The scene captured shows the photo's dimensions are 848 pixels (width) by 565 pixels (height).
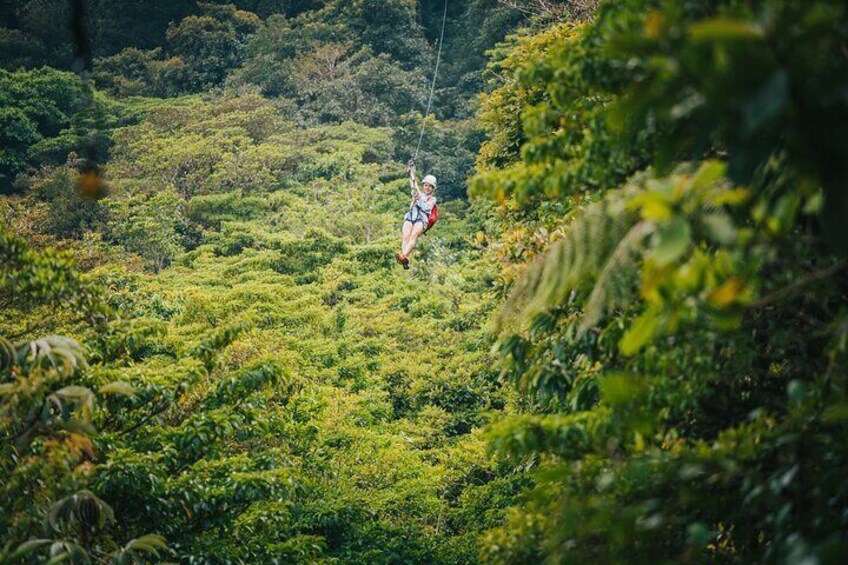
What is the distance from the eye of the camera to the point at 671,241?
1619 millimetres

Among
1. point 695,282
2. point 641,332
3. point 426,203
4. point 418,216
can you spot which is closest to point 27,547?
point 641,332

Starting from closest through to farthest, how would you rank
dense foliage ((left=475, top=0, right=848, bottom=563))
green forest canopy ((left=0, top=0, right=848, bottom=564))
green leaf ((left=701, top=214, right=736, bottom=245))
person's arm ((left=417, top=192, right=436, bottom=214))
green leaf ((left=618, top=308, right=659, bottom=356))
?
dense foliage ((left=475, top=0, right=848, bottom=563))
green leaf ((left=701, top=214, right=736, bottom=245))
green forest canopy ((left=0, top=0, right=848, bottom=564))
green leaf ((left=618, top=308, right=659, bottom=356))
person's arm ((left=417, top=192, right=436, bottom=214))

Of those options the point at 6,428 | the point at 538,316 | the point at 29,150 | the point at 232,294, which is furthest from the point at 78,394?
the point at 29,150

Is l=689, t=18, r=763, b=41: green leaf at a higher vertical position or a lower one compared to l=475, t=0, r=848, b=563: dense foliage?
higher

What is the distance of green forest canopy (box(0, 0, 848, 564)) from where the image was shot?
1.79 meters

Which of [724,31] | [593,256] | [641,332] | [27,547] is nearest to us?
[724,31]

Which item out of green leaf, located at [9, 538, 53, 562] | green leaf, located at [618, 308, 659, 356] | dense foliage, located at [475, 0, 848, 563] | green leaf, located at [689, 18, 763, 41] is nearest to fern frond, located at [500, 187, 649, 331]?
dense foliage, located at [475, 0, 848, 563]

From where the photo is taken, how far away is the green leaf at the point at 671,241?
5.26 feet

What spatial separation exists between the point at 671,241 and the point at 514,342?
10.6ft

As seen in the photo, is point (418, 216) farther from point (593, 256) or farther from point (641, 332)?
point (641, 332)

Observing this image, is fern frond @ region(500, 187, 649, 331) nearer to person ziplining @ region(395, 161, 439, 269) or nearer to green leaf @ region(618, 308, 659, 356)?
green leaf @ region(618, 308, 659, 356)

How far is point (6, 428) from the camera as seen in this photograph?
15.8 feet

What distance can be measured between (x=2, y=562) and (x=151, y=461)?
1669 millimetres

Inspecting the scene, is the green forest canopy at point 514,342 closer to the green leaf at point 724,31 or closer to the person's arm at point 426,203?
the green leaf at point 724,31
